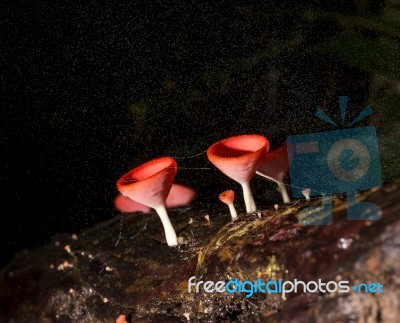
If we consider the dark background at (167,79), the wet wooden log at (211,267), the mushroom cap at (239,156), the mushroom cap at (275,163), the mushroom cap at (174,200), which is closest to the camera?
the wet wooden log at (211,267)

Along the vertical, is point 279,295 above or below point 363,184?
above

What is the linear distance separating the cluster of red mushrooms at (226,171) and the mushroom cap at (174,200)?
0.61 meters

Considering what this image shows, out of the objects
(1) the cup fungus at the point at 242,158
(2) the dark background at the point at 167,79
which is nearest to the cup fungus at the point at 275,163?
(1) the cup fungus at the point at 242,158

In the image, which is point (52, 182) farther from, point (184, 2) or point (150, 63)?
point (184, 2)

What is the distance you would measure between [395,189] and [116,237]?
7.55 ft

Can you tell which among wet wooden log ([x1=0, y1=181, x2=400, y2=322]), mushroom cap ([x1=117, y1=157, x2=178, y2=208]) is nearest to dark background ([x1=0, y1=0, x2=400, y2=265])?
wet wooden log ([x1=0, y1=181, x2=400, y2=322])

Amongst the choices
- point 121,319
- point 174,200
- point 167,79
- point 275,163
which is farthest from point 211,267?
point 167,79

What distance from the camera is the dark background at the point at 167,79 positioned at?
3.80 meters

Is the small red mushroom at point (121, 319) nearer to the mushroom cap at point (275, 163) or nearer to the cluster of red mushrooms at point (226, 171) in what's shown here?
the cluster of red mushrooms at point (226, 171)

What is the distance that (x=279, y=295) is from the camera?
5.34ft

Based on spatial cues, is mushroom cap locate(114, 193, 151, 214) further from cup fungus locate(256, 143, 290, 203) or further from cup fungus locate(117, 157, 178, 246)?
cup fungus locate(256, 143, 290, 203)

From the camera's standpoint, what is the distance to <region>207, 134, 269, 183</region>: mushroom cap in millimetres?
2217

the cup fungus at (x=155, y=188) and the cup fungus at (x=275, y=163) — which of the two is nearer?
the cup fungus at (x=155, y=188)

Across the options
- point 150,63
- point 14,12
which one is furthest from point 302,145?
point 14,12
